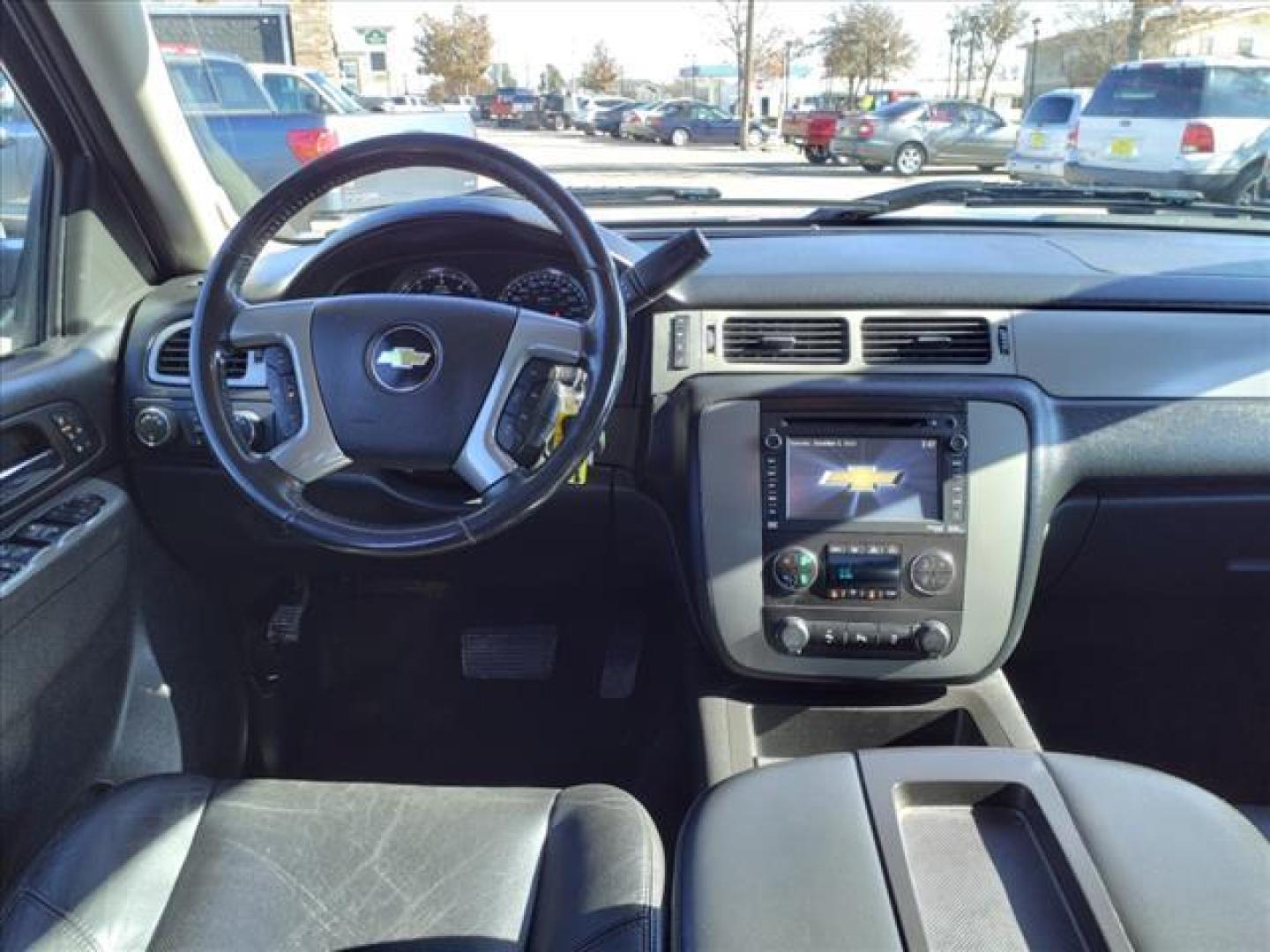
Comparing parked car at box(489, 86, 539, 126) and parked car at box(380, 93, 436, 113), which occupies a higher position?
parked car at box(380, 93, 436, 113)

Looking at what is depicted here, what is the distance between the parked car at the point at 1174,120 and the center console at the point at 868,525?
1.70 meters

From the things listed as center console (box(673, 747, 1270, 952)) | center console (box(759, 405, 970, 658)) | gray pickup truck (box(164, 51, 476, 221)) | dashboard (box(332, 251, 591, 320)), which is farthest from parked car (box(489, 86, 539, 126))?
center console (box(673, 747, 1270, 952))

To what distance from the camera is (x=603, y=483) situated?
2334mm

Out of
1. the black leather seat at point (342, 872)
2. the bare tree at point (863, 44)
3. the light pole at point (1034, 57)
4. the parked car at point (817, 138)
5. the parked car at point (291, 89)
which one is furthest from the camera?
the bare tree at point (863, 44)

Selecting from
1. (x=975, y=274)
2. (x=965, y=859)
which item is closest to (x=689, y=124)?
(x=975, y=274)

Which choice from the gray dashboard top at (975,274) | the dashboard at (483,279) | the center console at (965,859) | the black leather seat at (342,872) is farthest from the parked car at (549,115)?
the center console at (965,859)

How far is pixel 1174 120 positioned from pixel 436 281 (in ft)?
18.7

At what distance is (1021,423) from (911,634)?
451 mm

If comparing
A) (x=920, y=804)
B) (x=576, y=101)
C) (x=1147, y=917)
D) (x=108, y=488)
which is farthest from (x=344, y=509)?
(x=576, y=101)

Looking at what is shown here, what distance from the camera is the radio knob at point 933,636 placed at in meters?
2.08

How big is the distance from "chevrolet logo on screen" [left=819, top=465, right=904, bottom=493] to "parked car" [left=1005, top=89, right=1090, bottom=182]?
48.9 inches

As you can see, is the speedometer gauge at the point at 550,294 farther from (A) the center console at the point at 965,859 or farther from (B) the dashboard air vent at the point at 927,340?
(A) the center console at the point at 965,859

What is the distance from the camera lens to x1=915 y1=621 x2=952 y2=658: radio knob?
2.08 meters

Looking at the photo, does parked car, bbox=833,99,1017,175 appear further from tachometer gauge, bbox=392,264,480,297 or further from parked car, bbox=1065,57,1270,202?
tachometer gauge, bbox=392,264,480,297
